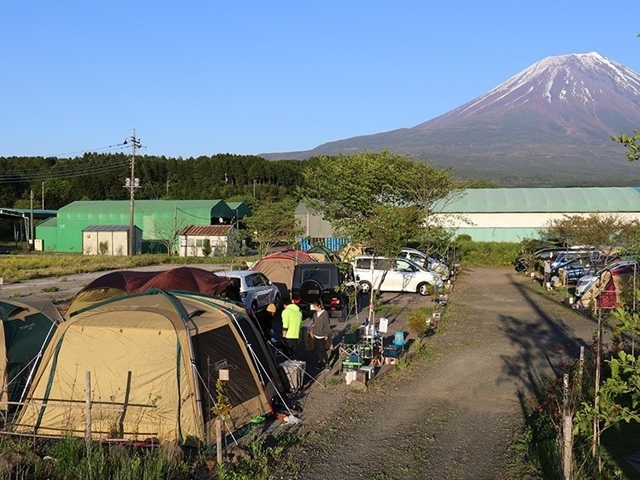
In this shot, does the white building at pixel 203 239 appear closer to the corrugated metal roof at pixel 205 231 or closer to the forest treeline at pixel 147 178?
the corrugated metal roof at pixel 205 231

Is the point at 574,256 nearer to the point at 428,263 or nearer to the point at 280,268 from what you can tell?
the point at 428,263

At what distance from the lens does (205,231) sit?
163 ft

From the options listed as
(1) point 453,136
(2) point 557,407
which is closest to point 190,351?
(2) point 557,407

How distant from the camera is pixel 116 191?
8550cm

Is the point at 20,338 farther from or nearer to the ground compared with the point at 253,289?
farther from the ground

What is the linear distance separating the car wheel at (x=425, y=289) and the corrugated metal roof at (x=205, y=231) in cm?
2670

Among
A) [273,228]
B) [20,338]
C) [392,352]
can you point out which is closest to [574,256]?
[273,228]

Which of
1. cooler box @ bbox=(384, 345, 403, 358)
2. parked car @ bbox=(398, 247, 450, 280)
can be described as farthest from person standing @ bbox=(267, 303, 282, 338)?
parked car @ bbox=(398, 247, 450, 280)

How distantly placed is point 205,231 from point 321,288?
107ft

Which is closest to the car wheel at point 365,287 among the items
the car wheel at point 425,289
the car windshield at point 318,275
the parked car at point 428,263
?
the car wheel at point 425,289

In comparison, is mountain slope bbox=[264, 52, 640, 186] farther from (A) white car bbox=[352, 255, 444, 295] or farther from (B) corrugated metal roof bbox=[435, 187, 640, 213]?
(A) white car bbox=[352, 255, 444, 295]

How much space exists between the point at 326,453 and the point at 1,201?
256 feet

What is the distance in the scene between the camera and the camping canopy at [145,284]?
12992 millimetres

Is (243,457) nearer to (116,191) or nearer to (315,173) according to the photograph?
(315,173)
